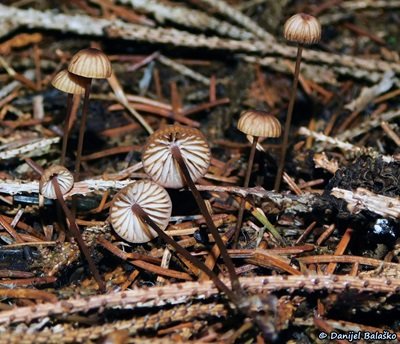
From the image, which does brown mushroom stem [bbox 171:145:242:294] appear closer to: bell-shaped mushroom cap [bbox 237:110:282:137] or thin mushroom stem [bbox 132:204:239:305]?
thin mushroom stem [bbox 132:204:239:305]

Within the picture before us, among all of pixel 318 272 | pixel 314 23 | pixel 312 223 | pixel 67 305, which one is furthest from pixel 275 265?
pixel 314 23

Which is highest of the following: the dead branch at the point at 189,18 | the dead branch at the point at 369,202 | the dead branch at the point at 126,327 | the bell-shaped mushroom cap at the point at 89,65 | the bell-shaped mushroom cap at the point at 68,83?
the dead branch at the point at 189,18

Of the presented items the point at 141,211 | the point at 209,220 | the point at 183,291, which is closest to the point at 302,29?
the point at 209,220

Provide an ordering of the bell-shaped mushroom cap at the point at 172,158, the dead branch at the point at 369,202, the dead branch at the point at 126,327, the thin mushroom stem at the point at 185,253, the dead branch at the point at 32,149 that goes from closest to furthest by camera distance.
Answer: the dead branch at the point at 126,327 → the thin mushroom stem at the point at 185,253 → the dead branch at the point at 369,202 → the bell-shaped mushroom cap at the point at 172,158 → the dead branch at the point at 32,149

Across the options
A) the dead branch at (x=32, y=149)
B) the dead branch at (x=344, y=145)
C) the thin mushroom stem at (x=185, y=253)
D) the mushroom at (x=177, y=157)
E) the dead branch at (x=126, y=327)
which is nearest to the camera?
the dead branch at (x=126, y=327)

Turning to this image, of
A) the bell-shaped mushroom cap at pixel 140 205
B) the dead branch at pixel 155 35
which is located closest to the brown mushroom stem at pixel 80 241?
the bell-shaped mushroom cap at pixel 140 205

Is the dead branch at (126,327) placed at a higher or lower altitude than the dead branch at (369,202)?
lower

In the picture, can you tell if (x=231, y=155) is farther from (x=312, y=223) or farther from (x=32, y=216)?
(x=32, y=216)

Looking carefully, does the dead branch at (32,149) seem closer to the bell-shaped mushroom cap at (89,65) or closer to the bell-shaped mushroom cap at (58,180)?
the bell-shaped mushroom cap at (58,180)
